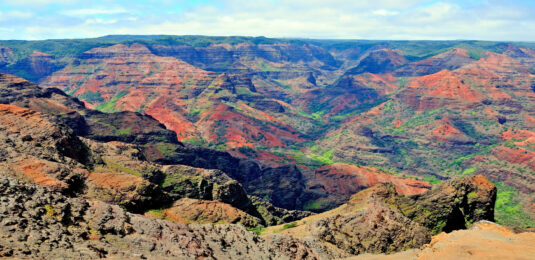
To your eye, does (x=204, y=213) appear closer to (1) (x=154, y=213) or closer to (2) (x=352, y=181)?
(1) (x=154, y=213)

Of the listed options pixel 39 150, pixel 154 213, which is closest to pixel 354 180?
pixel 154 213

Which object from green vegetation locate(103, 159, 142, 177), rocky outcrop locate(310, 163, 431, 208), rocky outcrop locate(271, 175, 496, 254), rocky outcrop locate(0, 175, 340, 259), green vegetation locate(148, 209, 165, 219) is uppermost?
rocky outcrop locate(0, 175, 340, 259)

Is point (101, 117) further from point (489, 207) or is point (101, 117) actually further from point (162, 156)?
point (489, 207)

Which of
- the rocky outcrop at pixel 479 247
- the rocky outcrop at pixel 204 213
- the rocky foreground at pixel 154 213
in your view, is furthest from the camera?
the rocky outcrop at pixel 204 213

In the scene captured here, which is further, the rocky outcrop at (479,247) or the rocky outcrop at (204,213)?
the rocky outcrop at (204,213)

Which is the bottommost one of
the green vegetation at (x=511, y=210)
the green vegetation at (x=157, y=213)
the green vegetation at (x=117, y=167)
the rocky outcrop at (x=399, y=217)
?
the green vegetation at (x=511, y=210)

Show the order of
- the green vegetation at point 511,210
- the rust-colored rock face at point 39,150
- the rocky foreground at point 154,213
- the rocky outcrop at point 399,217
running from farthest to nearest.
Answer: the green vegetation at point 511,210 < the rocky outcrop at point 399,217 < the rust-colored rock face at point 39,150 < the rocky foreground at point 154,213

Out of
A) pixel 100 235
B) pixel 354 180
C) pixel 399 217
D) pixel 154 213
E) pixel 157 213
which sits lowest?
pixel 354 180

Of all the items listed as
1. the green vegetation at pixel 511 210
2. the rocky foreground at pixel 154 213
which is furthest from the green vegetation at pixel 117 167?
the green vegetation at pixel 511 210

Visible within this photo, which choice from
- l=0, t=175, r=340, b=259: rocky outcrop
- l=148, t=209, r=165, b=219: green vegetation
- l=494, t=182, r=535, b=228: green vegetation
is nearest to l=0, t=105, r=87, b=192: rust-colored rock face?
l=0, t=175, r=340, b=259: rocky outcrop

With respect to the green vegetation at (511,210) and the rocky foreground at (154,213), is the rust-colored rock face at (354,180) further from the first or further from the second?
the rocky foreground at (154,213)

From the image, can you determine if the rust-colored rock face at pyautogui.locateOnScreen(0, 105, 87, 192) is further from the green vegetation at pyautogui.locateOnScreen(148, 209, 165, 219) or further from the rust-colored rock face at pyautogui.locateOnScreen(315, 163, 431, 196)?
the rust-colored rock face at pyautogui.locateOnScreen(315, 163, 431, 196)
